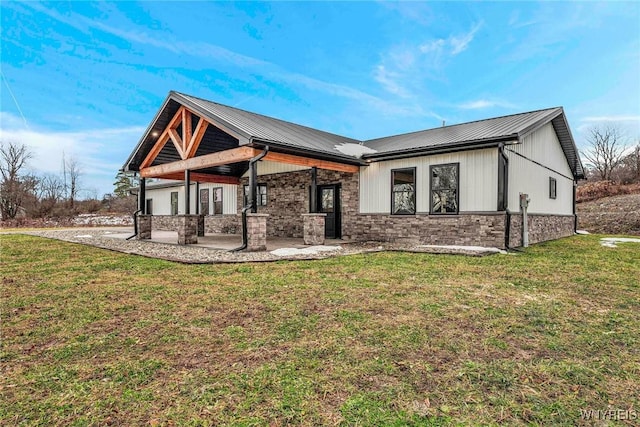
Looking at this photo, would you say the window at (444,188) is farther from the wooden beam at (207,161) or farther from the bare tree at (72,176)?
the bare tree at (72,176)

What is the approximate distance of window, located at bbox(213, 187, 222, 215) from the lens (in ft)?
53.0

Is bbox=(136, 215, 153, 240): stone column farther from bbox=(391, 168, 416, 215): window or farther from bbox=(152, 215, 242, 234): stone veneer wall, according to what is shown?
bbox=(391, 168, 416, 215): window

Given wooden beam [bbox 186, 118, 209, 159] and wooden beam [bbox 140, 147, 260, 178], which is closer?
wooden beam [bbox 140, 147, 260, 178]

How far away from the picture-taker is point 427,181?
9750 mm

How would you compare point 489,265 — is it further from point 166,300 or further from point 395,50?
point 395,50

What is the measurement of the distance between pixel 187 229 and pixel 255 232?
111 inches

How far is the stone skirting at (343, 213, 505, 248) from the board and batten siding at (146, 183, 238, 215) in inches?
257

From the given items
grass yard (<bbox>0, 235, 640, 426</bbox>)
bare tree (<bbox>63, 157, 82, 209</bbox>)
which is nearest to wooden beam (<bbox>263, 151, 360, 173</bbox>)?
grass yard (<bbox>0, 235, 640, 426</bbox>)

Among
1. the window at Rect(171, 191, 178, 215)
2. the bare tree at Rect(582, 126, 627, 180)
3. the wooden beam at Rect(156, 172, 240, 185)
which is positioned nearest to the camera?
the wooden beam at Rect(156, 172, 240, 185)

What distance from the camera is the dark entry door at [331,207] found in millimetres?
12062

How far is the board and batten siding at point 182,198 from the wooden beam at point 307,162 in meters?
6.41

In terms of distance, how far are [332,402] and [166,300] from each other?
9.40 feet

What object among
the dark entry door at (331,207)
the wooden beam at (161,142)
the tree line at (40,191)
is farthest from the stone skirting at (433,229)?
the tree line at (40,191)

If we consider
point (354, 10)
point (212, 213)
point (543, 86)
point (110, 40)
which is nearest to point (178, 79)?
point (110, 40)
